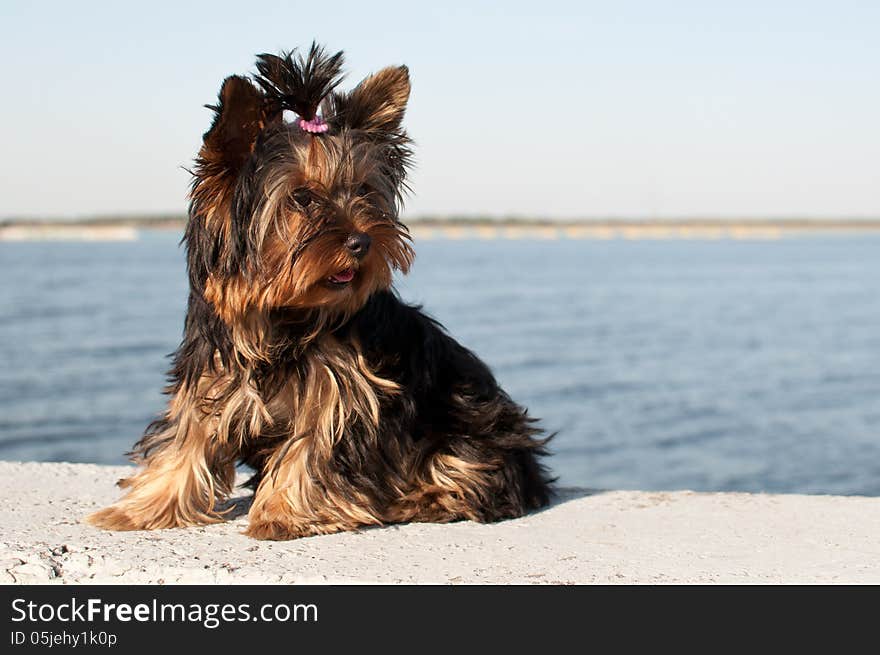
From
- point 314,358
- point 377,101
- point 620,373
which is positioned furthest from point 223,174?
point 620,373

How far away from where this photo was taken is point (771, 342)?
24656mm

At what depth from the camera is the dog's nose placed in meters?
4.01

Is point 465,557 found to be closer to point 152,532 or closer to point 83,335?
point 152,532

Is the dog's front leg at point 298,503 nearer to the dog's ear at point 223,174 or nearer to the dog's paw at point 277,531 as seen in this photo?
the dog's paw at point 277,531

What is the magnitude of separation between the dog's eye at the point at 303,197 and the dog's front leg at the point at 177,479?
3.71 ft

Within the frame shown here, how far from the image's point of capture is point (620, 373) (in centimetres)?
2020

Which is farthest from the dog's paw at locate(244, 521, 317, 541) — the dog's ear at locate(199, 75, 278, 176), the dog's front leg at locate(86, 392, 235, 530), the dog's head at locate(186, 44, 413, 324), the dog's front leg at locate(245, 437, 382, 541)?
the dog's ear at locate(199, 75, 278, 176)

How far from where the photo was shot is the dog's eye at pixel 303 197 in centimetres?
405

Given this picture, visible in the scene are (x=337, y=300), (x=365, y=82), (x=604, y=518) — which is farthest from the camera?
(x=604, y=518)

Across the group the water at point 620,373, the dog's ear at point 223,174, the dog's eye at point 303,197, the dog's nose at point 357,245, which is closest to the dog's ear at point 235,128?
the dog's ear at point 223,174

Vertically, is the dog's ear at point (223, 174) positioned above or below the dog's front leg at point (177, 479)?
above

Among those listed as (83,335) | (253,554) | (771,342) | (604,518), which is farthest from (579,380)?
(253,554)
